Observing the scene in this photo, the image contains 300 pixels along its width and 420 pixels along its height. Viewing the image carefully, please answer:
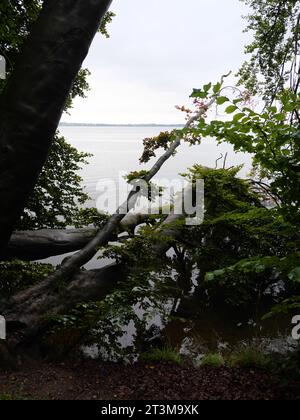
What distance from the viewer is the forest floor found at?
3.84 m

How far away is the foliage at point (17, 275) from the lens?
232 inches

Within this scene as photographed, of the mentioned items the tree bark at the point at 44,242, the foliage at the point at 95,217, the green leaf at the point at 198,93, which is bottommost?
the tree bark at the point at 44,242

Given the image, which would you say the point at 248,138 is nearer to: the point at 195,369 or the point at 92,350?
the point at 195,369

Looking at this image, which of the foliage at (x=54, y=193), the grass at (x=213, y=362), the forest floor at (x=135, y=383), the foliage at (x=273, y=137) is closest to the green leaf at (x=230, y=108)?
the foliage at (x=273, y=137)

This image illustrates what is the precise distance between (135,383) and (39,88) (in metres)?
3.97

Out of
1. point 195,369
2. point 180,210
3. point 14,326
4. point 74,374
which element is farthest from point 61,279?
point 180,210

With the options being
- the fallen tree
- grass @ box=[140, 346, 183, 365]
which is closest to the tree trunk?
the fallen tree

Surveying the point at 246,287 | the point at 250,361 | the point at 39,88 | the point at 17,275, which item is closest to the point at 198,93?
the point at 39,88

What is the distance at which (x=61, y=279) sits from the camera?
6.26 m

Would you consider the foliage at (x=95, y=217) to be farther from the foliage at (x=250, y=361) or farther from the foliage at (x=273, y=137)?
the foliage at (x=273, y=137)

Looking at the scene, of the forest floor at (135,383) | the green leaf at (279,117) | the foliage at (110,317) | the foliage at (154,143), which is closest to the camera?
the green leaf at (279,117)

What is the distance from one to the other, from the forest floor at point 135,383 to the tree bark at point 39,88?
2.63 meters

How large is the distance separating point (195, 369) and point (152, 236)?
10.7ft

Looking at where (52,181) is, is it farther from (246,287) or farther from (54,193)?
(246,287)
